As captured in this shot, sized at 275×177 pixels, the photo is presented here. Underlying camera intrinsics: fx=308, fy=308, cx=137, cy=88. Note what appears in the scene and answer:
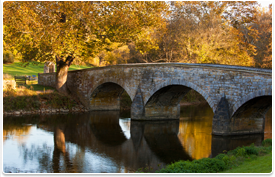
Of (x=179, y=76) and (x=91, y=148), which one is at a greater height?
(x=179, y=76)

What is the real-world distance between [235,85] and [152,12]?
1139cm

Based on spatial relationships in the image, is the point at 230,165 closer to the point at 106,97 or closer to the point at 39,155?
the point at 39,155

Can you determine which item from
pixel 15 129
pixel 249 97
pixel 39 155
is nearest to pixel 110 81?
pixel 15 129

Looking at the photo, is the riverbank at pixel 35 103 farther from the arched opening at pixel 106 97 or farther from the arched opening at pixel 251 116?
the arched opening at pixel 251 116

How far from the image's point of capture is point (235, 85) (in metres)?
16.5

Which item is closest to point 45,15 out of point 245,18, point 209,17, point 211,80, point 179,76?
point 179,76

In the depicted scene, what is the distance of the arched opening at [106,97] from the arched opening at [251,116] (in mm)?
11807

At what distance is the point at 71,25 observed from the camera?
23.4 meters

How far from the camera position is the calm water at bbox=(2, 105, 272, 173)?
1275cm

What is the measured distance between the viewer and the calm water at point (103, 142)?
41.8ft

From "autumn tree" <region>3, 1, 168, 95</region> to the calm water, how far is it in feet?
17.4

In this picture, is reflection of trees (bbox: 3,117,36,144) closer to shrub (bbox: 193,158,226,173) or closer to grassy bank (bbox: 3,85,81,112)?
grassy bank (bbox: 3,85,81,112)

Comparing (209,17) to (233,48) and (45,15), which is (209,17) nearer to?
(233,48)

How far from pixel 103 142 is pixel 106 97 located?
1141cm
